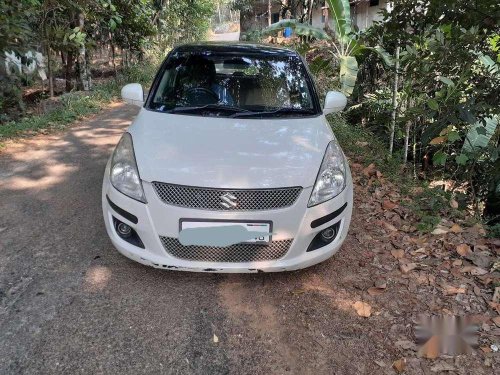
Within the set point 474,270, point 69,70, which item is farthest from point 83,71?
point 474,270

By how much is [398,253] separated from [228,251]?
62.6 inches

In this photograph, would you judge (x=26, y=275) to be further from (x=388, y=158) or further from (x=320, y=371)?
(x=388, y=158)

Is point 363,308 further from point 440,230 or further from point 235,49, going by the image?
point 235,49

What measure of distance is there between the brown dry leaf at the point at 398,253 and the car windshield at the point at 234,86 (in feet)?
4.44

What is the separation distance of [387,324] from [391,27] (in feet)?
9.05

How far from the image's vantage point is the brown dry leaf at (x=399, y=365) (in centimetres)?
222

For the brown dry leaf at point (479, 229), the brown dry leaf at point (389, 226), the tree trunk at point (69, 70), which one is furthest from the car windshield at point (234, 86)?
the tree trunk at point (69, 70)

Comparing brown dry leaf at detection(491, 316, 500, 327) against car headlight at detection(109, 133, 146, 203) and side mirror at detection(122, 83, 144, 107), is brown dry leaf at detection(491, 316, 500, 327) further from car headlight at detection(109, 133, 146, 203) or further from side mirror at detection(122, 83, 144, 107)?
side mirror at detection(122, 83, 144, 107)

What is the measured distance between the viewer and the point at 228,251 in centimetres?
259

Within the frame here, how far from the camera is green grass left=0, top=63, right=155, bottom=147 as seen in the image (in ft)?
22.8

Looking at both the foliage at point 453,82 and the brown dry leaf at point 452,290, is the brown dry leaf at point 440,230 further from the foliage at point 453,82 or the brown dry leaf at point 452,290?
the brown dry leaf at point 452,290

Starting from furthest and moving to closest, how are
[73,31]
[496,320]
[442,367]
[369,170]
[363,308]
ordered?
[73,31], [369,170], [363,308], [496,320], [442,367]

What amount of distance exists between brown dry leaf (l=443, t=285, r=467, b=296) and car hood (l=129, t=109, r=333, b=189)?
1307 millimetres

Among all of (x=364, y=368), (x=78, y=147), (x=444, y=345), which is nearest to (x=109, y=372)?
(x=364, y=368)
